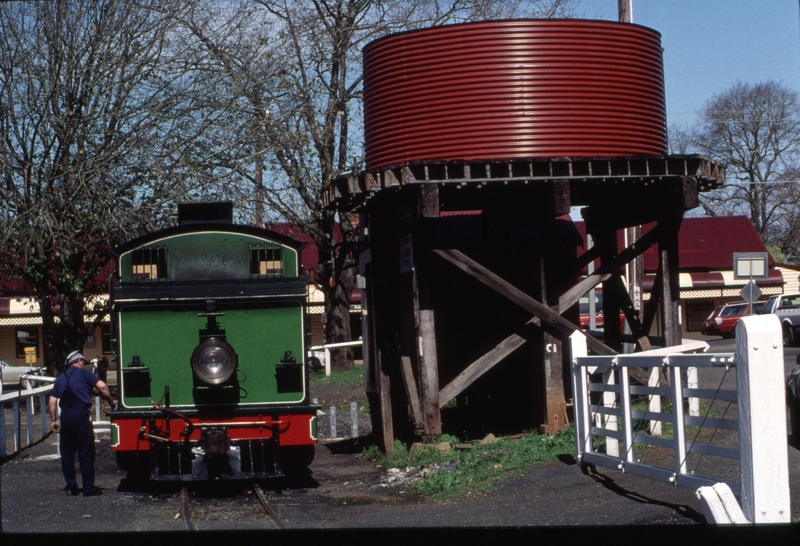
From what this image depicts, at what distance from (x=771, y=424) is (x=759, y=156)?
5149 cm

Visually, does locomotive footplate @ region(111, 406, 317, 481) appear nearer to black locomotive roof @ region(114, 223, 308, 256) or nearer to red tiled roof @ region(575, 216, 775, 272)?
black locomotive roof @ region(114, 223, 308, 256)

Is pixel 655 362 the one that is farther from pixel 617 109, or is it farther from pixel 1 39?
pixel 1 39

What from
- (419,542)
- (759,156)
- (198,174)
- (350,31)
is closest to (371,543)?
(419,542)

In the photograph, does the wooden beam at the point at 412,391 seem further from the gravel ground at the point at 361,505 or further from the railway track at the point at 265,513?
the railway track at the point at 265,513

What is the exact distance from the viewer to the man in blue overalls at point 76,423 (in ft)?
39.1

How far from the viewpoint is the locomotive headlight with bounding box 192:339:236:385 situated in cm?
1219

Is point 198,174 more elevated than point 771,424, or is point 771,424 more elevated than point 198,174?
point 198,174

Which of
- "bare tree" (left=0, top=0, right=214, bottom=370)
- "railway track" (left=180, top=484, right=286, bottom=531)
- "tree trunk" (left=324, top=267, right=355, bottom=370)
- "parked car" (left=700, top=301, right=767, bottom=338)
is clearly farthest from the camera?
"parked car" (left=700, top=301, right=767, bottom=338)

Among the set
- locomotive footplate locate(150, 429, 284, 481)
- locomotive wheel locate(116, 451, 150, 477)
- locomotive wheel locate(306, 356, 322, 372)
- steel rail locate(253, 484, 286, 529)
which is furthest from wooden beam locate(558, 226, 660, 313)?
locomotive wheel locate(306, 356, 322, 372)

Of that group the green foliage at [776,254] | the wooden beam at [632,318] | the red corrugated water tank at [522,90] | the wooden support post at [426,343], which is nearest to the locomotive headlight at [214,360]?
the wooden support post at [426,343]

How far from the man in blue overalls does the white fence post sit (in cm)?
746

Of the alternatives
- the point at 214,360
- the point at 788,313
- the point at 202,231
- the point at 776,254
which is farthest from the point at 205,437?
the point at 776,254

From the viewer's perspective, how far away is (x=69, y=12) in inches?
751

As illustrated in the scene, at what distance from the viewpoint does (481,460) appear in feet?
40.7
